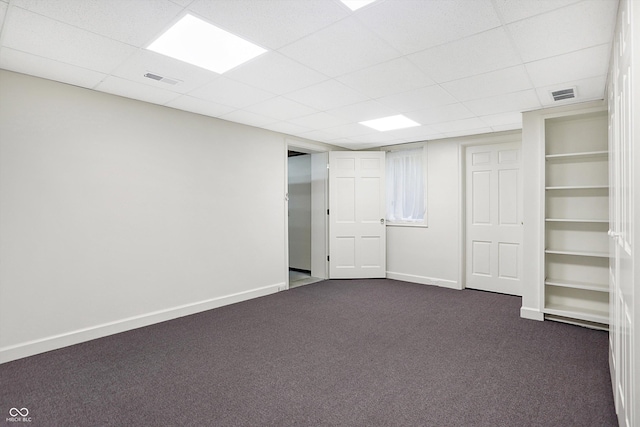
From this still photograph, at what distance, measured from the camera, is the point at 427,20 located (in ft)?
6.69

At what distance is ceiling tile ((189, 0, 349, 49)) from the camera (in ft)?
6.21

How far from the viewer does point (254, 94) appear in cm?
335

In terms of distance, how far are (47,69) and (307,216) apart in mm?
4571

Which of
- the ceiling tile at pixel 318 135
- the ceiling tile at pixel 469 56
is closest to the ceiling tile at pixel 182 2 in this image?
the ceiling tile at pixel 469 56

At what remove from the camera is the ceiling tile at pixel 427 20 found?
6.24 ft

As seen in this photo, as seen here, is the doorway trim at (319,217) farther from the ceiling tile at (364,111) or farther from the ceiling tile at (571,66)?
the ceiling tile at (571,66)

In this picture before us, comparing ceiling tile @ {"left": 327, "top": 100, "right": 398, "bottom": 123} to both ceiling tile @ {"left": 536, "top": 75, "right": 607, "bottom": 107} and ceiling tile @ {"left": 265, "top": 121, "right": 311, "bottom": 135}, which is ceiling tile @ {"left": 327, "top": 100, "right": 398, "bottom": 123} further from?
ceiling tile @ {"left": 536, "top": 75, "right": 607, "bottom": 107}

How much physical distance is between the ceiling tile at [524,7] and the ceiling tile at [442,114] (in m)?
1.69

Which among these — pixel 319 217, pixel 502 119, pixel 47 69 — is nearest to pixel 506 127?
pixel 502 119

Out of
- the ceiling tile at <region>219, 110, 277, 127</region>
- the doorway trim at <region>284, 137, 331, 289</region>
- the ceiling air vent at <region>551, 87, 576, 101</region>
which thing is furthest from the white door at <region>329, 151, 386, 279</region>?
the ceiling air vent at <region>551, 87, 576, 101</region>

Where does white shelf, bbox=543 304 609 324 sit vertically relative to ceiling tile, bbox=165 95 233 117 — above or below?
below

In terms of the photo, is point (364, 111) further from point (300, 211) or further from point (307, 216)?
point (300, 211)

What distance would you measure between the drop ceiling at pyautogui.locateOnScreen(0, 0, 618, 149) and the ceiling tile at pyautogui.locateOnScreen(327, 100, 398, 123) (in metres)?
0.03

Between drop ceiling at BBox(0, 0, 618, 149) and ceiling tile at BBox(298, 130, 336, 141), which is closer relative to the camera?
drop ceiling at BBox(0, 0, 618, 149)
